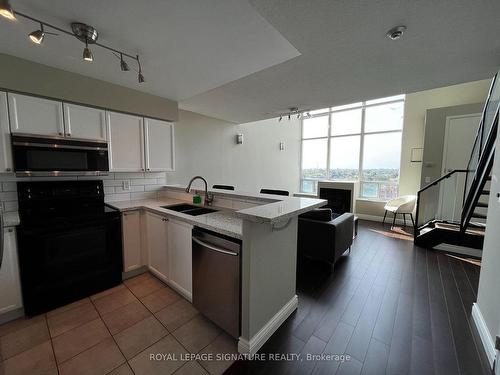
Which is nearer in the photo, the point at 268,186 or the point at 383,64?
the point at 383,64

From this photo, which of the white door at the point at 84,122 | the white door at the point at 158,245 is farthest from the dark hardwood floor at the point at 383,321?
the white door at the point at 84,122

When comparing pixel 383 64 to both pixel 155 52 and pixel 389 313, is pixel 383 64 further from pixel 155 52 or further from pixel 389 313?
pixel 389 313

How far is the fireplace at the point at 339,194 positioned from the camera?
5.47 meters

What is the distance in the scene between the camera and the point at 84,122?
2328 mm

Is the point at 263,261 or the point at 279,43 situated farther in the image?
the point at 279,43

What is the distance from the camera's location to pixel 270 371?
4.61 feet

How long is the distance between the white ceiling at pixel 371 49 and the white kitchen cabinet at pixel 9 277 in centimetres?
263

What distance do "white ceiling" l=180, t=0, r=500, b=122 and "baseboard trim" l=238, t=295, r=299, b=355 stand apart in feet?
7.46

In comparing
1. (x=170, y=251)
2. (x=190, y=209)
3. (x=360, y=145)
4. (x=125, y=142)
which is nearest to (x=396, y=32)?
(x=190, y=209)

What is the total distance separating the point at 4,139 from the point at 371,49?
11.0 feet

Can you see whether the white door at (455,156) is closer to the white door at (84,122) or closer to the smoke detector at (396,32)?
the smoke detector at (396,32)

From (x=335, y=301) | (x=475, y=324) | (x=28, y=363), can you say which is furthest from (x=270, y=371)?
(x=475, y=324)

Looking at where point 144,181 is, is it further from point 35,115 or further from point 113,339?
point 113,339

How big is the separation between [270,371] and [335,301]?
1.05 metres
